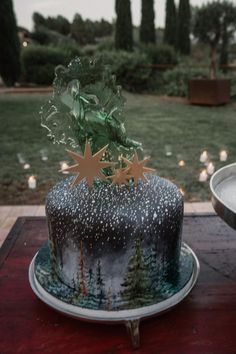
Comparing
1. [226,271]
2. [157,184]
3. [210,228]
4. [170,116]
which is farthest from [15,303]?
[170,116]

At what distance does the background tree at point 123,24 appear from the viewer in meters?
10.3

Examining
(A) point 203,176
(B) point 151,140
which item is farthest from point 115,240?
(B) point 151,140

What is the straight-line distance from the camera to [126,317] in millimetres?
1057

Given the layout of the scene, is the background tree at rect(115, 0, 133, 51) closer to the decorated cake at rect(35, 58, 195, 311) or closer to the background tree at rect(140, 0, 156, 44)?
the background tree at rect(140, 0, 156, 44)

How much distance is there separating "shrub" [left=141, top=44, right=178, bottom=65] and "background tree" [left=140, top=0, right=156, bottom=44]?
2.75ft

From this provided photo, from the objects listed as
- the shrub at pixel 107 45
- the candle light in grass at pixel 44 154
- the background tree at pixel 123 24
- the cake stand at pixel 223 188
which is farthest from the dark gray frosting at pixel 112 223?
the shrub at pixel 107 45

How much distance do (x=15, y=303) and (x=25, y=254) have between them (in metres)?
0.31

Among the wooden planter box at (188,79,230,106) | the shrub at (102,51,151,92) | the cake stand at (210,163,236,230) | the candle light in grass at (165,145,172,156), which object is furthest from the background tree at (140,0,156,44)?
the cake stand at (210,163,236,230)

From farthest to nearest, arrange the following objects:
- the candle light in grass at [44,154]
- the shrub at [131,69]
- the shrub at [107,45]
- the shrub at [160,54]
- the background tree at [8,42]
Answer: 1. the shrub at [107,45]
2. the shrub at [160,54]
3. the shrub at [131,69]
4. the background tree at [8,42]
5. the candle light in grass at [44,154]

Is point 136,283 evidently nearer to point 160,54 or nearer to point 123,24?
point 160,54

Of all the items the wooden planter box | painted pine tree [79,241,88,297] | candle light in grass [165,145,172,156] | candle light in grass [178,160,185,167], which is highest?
painted pine tree [79,241,88,297]

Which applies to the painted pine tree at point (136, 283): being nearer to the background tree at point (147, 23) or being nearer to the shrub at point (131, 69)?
the shrub at point (131, 69)

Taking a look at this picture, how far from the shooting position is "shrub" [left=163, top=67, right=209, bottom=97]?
27.8ft

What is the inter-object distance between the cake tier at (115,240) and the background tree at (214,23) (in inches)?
307
